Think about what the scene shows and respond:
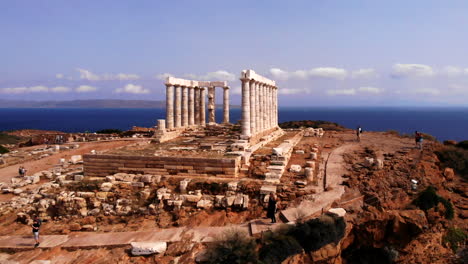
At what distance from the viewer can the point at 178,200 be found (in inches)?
551

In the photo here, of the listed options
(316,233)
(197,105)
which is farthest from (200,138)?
(316,233)

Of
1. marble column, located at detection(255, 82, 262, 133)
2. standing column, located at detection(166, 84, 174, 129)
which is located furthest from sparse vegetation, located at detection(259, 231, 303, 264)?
standing column, located at detection(166, 84, 174, 129)

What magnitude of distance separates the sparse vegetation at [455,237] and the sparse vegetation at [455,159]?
7654 mm

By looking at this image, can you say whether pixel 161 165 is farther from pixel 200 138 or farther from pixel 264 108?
pixel 264 108

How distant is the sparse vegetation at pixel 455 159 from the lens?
68.8ft

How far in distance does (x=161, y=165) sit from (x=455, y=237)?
13219mm

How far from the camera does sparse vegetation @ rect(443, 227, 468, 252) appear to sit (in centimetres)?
1344

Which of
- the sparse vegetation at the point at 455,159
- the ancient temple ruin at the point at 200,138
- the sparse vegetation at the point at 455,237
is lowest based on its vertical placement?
the sparse vegetation at the point at 455,237

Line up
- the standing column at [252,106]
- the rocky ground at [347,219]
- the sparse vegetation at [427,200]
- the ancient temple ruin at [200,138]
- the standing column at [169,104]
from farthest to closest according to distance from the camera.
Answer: the standing column at [169,104]
the standing column at [252,106]
the ancient temple ruin at [200,138]
the sparse vegetation at [427,200]
the rocky ground at [347,219]

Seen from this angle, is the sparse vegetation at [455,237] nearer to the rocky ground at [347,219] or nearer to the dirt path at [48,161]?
the rocky ground at [347,219]

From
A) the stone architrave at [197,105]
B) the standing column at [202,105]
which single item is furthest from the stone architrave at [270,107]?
the stone architrave at [197,105]

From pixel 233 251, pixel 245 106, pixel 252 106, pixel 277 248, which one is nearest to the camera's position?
pixel 233 251

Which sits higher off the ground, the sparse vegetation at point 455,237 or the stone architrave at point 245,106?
the stone architrave at point 245,106

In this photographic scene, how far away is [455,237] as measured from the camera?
1383 cm
